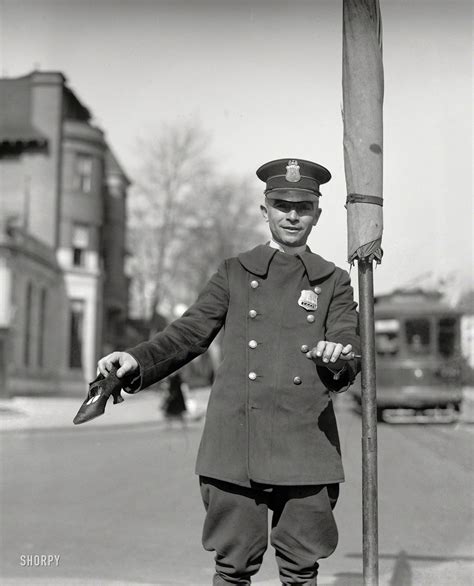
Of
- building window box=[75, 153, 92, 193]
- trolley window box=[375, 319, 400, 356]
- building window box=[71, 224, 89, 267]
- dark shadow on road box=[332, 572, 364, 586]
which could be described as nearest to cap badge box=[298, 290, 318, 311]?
dark shadow on road box=[332, 572, 364, 586]

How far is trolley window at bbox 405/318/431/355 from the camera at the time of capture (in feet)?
53.4

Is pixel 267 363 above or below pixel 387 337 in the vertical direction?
below

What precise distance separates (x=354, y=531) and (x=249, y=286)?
2969mm

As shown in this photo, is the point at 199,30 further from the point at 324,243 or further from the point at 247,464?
the point at 247,464

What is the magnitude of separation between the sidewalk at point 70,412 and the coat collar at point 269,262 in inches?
389

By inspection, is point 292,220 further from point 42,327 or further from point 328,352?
point 42,327

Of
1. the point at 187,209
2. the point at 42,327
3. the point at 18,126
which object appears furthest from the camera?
the point at 18,126

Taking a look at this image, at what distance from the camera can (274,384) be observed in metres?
2.84

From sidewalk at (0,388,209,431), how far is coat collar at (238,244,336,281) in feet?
32.4

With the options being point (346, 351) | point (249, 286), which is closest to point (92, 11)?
point (249, 286)

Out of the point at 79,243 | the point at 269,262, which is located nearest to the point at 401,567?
the point at 269,262

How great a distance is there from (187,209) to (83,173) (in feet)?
63.0

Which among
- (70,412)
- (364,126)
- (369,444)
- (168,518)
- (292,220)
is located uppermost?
(364,126)

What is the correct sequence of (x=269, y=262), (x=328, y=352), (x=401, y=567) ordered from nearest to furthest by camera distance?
(x=328, y=352) → (x=269, y=262) → (x=401, y=567)
